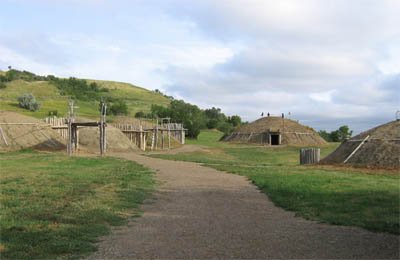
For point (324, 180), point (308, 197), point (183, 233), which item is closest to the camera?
point (183, 233)

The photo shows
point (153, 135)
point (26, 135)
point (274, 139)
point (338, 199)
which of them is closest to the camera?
point (338, 199)

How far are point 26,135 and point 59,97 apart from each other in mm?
59958

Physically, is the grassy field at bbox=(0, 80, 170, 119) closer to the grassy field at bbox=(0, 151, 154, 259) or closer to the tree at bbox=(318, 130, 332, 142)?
the tree at bbox=(318, 130, 332, 142)

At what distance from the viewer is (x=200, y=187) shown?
1795 cm

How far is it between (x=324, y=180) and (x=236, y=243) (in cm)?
1138

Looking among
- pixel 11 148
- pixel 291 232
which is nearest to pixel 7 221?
pixel 291 232

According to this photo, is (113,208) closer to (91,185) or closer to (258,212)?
(258,212)

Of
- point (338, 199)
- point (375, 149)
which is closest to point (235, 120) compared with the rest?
point (375, 149)

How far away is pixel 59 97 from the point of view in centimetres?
10375

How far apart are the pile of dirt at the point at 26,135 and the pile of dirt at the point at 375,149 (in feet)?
82.3

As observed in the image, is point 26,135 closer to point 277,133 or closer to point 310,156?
point 310,156

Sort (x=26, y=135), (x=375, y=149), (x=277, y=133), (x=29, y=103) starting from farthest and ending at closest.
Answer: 1. (x=29, y=103)
2. (x=277, y=133)
3. (x=26, y=135)
4. (x=375, y=149)

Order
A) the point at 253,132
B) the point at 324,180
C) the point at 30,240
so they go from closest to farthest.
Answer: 1. the point at 30,240
2. the point at 324,180
3. the point at 253,132

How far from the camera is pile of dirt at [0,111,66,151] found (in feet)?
144
